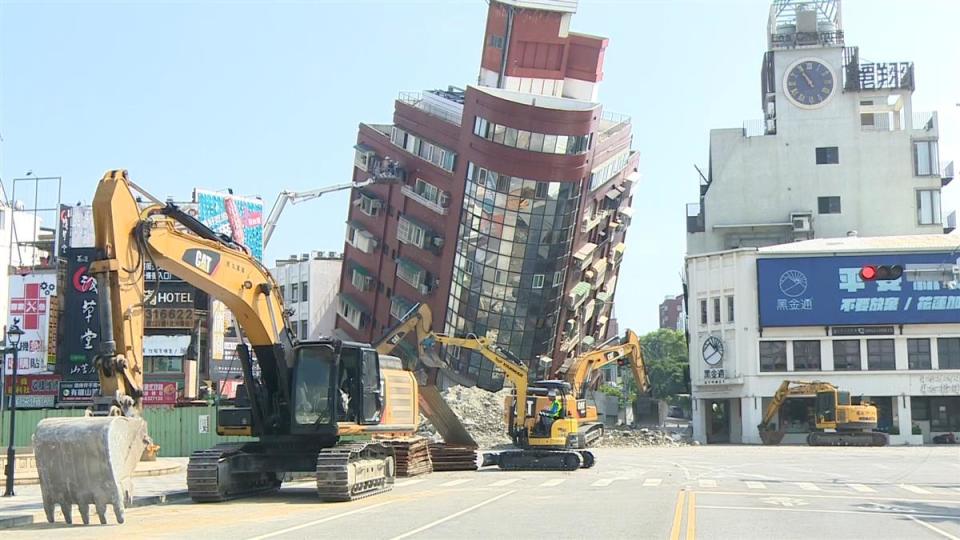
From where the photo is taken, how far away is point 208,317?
6412cm

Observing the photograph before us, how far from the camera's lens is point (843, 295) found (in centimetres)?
7162

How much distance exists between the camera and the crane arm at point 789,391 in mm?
66062

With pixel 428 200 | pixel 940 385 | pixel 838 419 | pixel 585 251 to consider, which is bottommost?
pixel 838 419

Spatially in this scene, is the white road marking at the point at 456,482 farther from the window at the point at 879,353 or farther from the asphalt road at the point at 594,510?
the window at the point at 879,353

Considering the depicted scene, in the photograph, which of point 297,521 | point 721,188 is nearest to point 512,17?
point 721,188

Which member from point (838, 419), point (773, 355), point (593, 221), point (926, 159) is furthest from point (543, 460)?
point (926, 159)

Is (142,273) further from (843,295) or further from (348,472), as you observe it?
(843,295)

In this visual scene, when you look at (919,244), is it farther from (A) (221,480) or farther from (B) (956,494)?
(A) (221,480)

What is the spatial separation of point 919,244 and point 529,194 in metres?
26.7

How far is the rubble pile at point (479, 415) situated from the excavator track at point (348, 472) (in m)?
31.8

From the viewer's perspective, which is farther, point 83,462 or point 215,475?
point 215,475

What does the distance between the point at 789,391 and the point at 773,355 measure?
635cm

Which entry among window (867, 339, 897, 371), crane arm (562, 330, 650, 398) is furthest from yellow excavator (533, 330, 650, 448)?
window (867, 339, 897, 371)

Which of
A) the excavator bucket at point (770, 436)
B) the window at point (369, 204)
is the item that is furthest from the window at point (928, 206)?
the window at point (369, 204)
